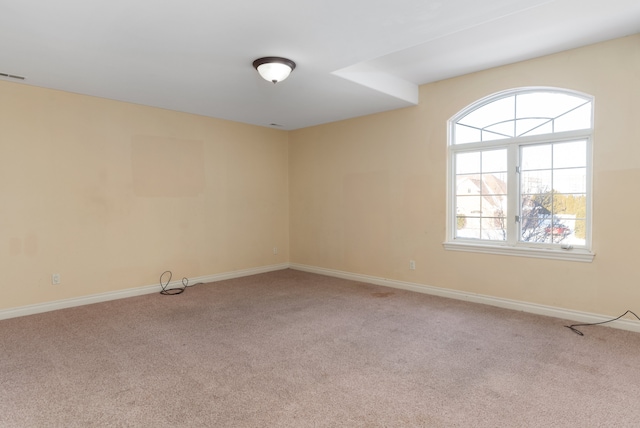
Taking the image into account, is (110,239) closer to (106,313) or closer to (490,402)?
(106,313)

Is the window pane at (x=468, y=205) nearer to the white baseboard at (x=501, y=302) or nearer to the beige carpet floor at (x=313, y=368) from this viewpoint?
the white baseboard at (x=501, y=302)

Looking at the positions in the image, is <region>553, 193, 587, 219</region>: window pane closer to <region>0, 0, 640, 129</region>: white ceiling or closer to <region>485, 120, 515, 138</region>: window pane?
<region>485, 120, 515, 138</region>: window pane

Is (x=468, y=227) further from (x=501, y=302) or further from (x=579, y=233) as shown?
(x=579, y=233)

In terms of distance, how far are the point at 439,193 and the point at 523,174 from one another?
3.17ft

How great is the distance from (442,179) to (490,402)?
2954 mm

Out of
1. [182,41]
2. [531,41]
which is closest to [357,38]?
[182,41]

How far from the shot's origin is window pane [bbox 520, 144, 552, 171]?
155 inches

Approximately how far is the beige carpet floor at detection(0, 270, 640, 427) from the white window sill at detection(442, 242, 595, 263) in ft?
2.12

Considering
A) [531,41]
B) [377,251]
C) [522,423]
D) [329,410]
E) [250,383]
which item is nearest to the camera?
[522,423]

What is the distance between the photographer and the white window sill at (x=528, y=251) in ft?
11.9

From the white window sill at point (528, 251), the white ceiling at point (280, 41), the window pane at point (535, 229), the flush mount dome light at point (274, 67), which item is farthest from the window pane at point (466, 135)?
the flush mount dome light at point (274, 67)

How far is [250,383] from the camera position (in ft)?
7.97

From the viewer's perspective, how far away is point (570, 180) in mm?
3783

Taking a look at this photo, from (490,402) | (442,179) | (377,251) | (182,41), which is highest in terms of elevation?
(182,41)
